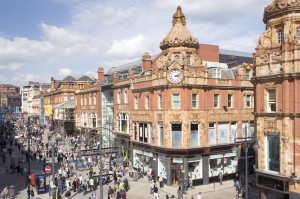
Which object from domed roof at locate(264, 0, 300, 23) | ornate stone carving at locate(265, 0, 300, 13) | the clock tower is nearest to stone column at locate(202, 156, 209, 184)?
the clock tower

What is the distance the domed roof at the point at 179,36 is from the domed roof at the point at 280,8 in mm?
14134

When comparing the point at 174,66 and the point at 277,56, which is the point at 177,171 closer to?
the point at 174,66

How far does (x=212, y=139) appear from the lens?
37.1 meters

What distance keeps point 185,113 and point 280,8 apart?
14452mm

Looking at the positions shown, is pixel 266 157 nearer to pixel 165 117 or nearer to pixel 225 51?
pixel 165 117

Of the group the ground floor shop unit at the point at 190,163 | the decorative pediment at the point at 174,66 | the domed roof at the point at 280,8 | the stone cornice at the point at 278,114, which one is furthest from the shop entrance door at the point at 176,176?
the domed roof at the point at 280,8

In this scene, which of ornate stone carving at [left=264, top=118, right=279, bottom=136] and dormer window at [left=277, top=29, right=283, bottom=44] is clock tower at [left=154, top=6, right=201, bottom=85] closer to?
dormer window at [left=277, top=29, right=283, bottom=44]

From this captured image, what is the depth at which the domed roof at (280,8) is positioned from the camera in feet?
78.8

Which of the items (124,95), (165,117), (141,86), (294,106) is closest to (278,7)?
(294,106)

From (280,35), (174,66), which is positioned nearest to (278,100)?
(280,35)

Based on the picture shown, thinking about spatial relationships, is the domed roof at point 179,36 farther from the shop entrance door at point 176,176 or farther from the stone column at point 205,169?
the shop entrance door at point 176,176

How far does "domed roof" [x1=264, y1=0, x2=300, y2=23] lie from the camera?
78.8ft

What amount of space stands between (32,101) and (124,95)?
304ft

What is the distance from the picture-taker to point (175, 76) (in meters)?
34.9
